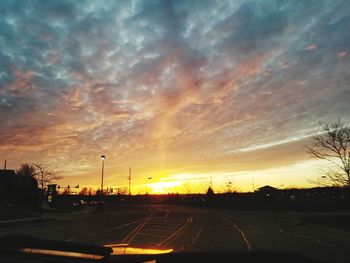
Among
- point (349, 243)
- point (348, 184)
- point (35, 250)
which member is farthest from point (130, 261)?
point (348, 184)

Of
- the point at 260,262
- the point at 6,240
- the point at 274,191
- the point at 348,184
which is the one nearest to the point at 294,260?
the point at 260,262

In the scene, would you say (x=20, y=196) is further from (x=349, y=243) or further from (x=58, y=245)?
(x=58, y=245)

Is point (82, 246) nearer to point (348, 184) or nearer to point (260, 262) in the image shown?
point (260, 262)

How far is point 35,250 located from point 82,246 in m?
0.52

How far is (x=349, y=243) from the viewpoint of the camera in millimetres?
18016

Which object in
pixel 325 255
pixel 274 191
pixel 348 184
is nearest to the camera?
pixel 325 255

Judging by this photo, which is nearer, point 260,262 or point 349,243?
point 260,262

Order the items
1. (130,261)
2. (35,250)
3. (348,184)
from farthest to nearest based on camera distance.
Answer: (348,184) → (35,250) → (130,261)

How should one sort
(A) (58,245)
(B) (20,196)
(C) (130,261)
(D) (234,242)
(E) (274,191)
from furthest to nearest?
(E) (274,191), (B) (20,196), (D) (234,242), (A) (58,245), (C) (130,261)

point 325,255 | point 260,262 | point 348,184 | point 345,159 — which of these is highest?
point 345,159

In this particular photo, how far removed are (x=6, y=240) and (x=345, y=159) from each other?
1177 inches

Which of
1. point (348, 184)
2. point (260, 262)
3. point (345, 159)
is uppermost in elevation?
point (345, 159)

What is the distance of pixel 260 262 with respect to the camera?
3.96m

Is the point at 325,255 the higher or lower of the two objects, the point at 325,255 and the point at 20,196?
the lower
